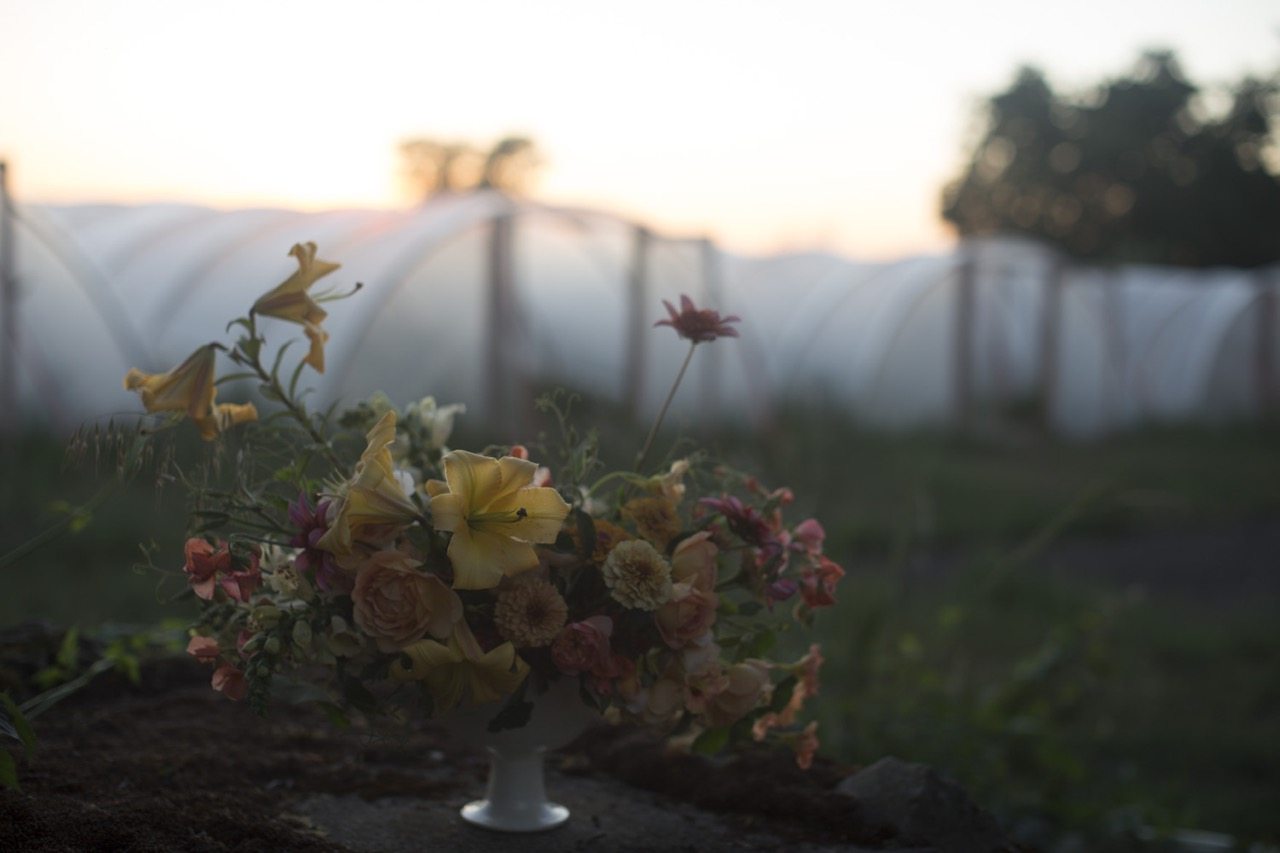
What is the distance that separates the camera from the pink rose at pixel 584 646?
4.29ft

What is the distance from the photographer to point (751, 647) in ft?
4.94

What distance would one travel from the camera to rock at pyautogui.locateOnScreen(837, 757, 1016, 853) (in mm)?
1585

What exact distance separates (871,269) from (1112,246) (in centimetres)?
1642

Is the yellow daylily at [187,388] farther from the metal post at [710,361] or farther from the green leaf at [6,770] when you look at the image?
the metal post at [710,361]

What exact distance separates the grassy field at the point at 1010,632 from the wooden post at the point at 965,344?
12.0 ft

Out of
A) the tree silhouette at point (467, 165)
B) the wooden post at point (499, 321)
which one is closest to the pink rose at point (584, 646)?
the wooden post at point (499, 321)

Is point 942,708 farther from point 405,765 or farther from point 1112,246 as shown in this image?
point 1112,246

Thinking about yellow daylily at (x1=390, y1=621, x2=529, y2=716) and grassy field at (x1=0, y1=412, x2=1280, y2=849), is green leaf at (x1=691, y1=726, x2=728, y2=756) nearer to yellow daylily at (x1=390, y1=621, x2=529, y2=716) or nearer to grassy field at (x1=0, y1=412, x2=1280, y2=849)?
yellow daylily at (x1=390, y1=621, x2=529, y2=716)

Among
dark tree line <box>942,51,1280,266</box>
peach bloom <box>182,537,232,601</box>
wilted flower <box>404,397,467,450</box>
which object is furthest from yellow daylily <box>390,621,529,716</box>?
dark tree line <box>942,51,1280,266</box>

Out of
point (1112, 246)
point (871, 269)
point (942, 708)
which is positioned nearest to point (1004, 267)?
point (871, 269)

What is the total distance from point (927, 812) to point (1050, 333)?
1137 cm

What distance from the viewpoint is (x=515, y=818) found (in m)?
1.56

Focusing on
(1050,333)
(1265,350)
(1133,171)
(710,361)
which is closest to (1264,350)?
(1265,350)

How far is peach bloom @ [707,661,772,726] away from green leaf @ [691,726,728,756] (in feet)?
0.09
